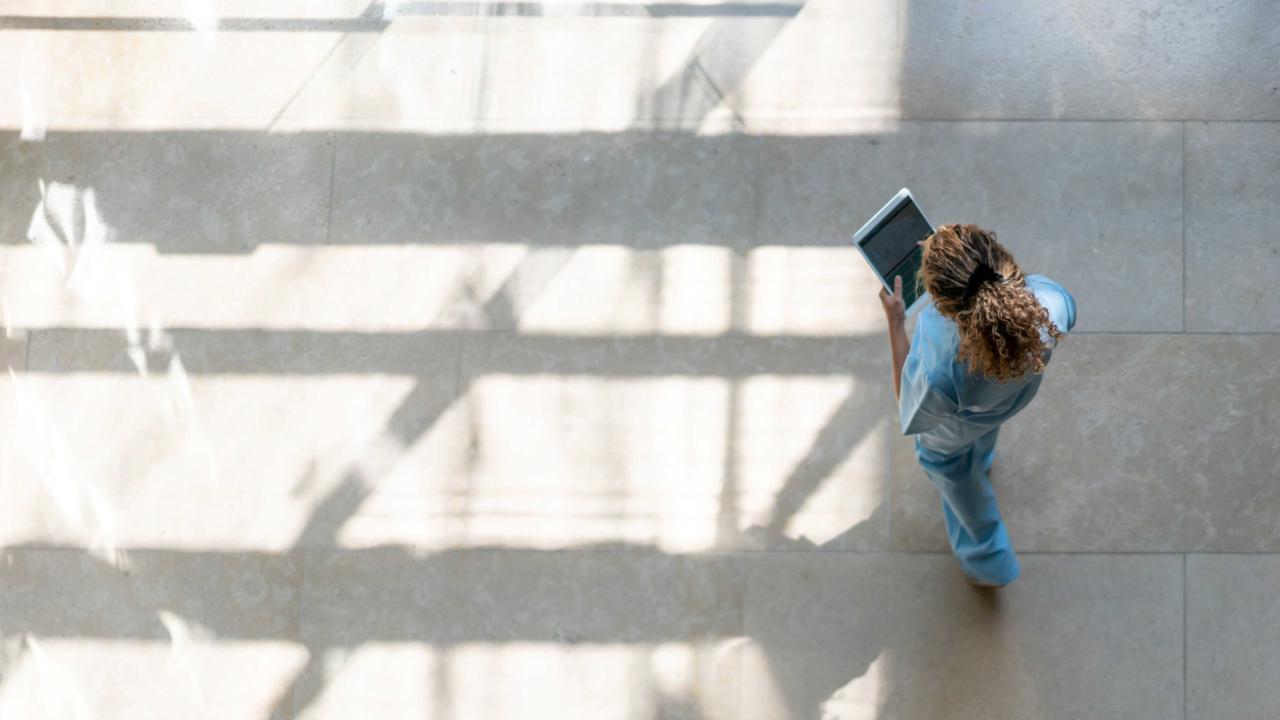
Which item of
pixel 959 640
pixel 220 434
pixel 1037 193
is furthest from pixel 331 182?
pixel 959 640

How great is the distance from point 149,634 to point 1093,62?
3.48 m

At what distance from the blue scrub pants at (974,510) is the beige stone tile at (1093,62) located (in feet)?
3.75

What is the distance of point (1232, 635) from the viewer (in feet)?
10.1

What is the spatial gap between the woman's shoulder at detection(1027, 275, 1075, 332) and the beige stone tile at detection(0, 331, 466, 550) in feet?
5.89

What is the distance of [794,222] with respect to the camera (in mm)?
3273

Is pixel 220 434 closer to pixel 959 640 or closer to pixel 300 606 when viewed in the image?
pixel 300 606

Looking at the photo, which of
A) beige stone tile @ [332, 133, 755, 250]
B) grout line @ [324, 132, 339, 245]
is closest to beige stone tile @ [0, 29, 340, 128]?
grout line @ [324, 132, 339, 245]

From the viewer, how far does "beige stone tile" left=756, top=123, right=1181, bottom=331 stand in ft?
10.5

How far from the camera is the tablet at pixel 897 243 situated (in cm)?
270

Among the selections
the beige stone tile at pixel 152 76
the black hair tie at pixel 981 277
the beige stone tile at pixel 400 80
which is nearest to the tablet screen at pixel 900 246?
the black hair tie at pixel 981 277

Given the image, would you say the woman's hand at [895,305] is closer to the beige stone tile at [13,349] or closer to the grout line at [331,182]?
the grout line at [331,182]

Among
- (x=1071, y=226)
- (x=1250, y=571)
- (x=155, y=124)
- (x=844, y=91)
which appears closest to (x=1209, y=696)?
(x=1250, y=571)

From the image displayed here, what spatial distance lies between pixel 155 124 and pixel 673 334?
6.15ft

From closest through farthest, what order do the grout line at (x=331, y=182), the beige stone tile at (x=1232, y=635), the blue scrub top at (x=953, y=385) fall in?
the blue scrub top at (x=953, y=385) < the beige stone tile at (x=1232, y=635) < the grout line at (x=331, y=182)
